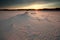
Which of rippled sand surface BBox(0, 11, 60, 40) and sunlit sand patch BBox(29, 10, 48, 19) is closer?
rippled sand surface BBox(0, 11, 60, 40)

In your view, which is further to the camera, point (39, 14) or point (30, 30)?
point (39, 14)

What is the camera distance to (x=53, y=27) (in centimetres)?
149

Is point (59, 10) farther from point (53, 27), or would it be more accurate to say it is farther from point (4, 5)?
point (4, 5)

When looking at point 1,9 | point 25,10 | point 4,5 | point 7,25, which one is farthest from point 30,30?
point 4,5

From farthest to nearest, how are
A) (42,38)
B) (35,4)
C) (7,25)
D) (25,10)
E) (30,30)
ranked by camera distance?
(35,4)
(25,10)
(7,25)
(30,30)
(42,38)

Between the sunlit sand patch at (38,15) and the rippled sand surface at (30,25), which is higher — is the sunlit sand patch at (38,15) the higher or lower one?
the higher one

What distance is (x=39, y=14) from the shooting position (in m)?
1.92

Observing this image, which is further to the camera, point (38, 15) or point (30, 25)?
point (38, 15)

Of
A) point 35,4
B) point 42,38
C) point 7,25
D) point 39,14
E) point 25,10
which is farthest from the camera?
point 35,4

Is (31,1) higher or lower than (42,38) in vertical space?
higher

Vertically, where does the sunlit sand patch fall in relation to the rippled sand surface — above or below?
above

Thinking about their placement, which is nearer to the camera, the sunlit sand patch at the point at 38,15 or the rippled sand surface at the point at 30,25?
the rippled sand surface at the point at 30,25

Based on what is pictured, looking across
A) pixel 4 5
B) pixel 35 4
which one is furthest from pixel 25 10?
pixel 4 5

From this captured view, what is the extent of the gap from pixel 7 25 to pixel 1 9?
0.65 metres
